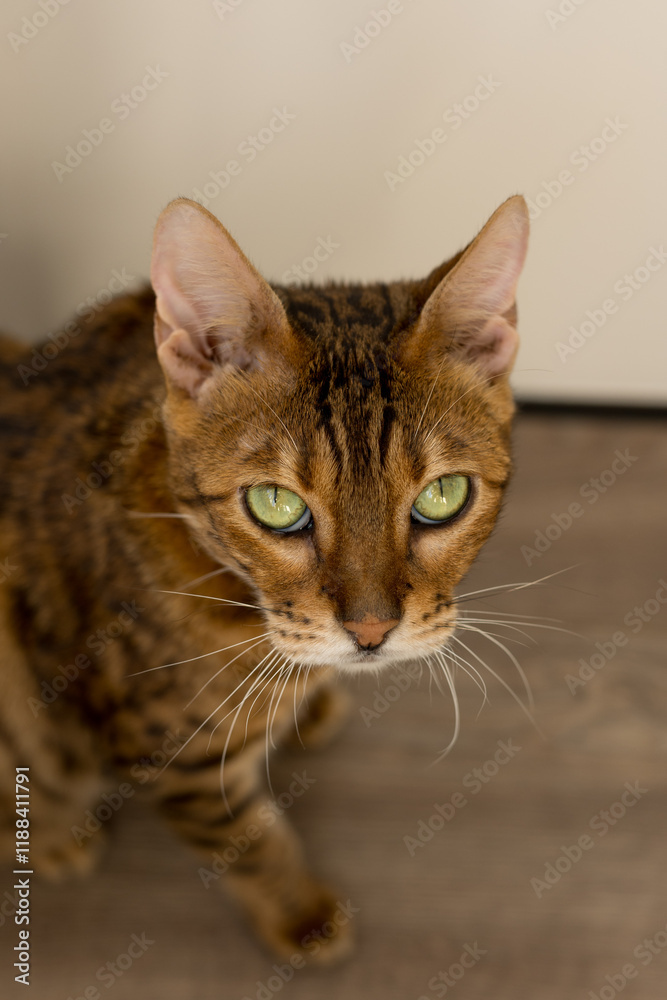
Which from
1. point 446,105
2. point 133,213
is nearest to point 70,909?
point 133,213

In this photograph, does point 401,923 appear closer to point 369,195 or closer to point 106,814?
point 106,814

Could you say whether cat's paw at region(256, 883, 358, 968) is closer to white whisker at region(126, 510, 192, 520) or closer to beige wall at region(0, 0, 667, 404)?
white whisker at region(126, 510, 192, 520)

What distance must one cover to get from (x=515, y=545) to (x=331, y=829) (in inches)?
36.0

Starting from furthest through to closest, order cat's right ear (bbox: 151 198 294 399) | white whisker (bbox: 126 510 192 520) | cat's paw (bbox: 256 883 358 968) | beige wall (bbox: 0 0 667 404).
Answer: beige wall (bbox: 0 0 667 404), cat's paw (bbox: 256 883 358 968), white whisker (bbox: 126 510 192 520), cat's right ear (bbox: 151 198 294 399)

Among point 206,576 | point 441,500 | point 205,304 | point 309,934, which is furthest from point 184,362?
point 309,934

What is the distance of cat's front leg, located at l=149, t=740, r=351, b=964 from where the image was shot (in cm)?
149

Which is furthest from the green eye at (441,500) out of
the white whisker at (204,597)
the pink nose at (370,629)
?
the white whisker at (204,597)

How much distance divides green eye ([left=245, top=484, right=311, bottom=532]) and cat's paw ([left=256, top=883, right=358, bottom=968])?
925 millimetres

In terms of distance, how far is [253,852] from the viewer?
63.1 inches

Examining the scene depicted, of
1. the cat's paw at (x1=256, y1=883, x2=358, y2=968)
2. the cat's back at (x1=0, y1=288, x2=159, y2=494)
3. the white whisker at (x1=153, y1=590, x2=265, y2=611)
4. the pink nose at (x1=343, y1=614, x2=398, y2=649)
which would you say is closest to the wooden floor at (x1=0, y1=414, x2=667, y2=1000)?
the cat's paw at (x1=256, y1=883, x2=358, y2=968)

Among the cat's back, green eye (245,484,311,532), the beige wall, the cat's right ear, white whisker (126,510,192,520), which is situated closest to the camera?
the cat's right ear

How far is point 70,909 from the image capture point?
171 cm

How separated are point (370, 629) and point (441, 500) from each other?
0.23m

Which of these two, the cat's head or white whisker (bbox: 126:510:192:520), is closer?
the cat's head
